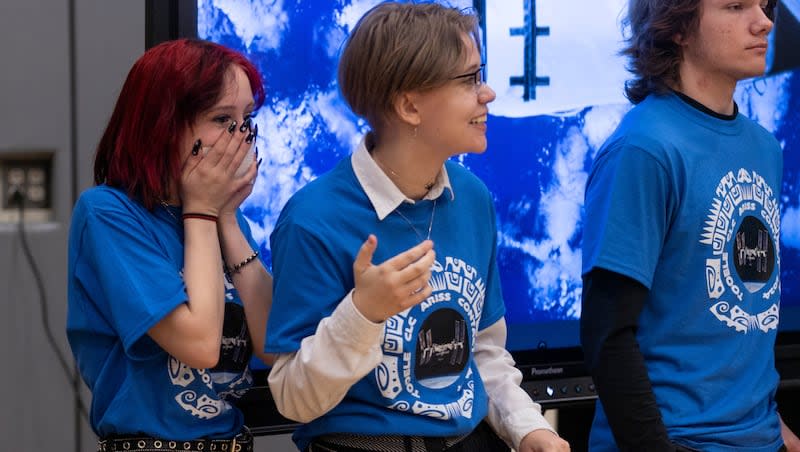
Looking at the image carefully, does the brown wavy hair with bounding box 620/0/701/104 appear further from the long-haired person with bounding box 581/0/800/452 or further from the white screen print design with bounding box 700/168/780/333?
the white screen print design with bounding box 700/168/780/333

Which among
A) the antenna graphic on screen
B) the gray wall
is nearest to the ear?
the antenna graphic on screen

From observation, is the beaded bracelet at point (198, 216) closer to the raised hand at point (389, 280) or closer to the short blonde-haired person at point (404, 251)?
the short blonde-haired person at point (404, 251)

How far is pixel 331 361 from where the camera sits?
1.34m

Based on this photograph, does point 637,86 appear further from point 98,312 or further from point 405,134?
point 98,312

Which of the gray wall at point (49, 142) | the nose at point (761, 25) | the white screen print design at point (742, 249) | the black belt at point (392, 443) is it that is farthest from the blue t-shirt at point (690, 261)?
the gray wall at point (49, 142)

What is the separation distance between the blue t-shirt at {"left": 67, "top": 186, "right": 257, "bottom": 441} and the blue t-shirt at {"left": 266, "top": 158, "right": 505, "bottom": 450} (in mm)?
155

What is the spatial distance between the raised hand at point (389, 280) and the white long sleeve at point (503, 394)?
0.38 metres

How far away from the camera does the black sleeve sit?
1630 millimetres

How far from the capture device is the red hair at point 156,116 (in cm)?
154

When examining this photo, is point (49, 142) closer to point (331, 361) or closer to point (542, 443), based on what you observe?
point (331, 361)

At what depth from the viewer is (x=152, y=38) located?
6.40 ft

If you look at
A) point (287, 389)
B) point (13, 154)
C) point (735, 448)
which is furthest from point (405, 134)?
point (13, 154)

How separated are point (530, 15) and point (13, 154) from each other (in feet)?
4.05

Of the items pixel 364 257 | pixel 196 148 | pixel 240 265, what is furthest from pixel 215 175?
pixel 364 257
